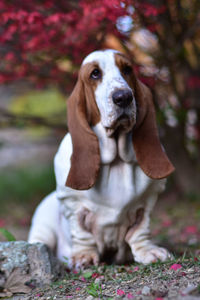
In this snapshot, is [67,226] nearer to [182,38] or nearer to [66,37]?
[66,37]

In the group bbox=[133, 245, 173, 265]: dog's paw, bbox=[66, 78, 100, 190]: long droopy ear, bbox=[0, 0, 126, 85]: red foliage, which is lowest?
bbox=[133, 245, 173, 265]: dog's paw

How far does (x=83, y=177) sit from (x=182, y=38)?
3.05 m

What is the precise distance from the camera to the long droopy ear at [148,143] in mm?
3027

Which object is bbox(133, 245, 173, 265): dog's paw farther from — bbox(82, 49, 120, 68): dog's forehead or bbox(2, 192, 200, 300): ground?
bbox(82, 49, 120, 68): dog's forehead

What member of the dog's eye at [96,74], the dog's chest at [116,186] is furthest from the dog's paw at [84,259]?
the dog's eye at [96,74]

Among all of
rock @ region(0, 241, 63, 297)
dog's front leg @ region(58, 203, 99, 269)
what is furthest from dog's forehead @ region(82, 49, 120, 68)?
rock @ region(0, 241, 63, 297)

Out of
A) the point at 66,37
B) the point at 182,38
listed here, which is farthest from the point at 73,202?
the point at 182,38

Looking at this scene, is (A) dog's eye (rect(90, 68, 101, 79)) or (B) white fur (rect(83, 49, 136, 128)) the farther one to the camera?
(A) dog's eye (rect(90, 68, 101, 79))

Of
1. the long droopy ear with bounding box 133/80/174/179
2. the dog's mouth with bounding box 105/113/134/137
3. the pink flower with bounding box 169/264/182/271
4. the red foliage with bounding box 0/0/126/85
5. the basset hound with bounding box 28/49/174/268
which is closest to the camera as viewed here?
the pink flower with bounding box 169/264/182/271

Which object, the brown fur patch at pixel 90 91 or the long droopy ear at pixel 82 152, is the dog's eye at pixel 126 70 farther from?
the long droopy ear at pixel 82 152

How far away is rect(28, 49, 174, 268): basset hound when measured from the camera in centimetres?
292

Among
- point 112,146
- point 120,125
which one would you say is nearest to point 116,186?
point 112,146

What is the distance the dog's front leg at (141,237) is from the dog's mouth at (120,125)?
0.66m

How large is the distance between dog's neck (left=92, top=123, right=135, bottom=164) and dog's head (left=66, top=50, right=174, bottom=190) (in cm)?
5
